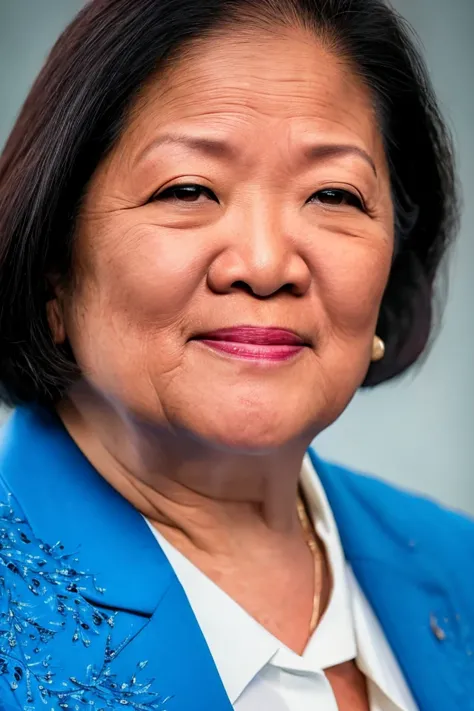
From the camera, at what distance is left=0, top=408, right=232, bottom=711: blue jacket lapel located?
1.37 meters

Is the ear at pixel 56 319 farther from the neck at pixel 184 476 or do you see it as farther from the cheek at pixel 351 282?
the cheek at pixel 351 282

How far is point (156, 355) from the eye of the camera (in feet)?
4.72

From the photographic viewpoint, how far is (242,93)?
1.44 meters

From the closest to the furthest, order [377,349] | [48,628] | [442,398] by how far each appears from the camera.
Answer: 1. [48,628]
2. [377,349]
3. [442,398]

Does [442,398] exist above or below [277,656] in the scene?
above

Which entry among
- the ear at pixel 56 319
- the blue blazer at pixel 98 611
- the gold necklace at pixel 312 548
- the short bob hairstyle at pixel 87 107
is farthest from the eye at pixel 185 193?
the gold necklace at pixel 312 548

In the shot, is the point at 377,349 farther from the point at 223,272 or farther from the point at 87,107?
the point at 87,107

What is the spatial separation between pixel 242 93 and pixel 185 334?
1.12 feet

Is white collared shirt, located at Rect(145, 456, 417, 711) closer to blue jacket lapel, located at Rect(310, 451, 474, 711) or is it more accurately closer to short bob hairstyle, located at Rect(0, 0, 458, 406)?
blue jacket lapel, located at Rect(310, 451, 474, 711)

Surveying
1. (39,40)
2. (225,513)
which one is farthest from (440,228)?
(39,40)

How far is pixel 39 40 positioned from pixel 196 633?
6.19 feet

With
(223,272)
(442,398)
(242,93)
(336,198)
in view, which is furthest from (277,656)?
(442,398)

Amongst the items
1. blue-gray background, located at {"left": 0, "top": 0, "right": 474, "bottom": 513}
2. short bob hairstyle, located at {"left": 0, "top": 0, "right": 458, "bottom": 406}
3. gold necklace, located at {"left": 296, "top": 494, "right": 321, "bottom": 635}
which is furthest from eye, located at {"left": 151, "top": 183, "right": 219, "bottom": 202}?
blue-gray background, located at {"left": 0, "top": 0, "right": 474, "bottom": 513}

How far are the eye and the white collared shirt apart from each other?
0.49 meters
